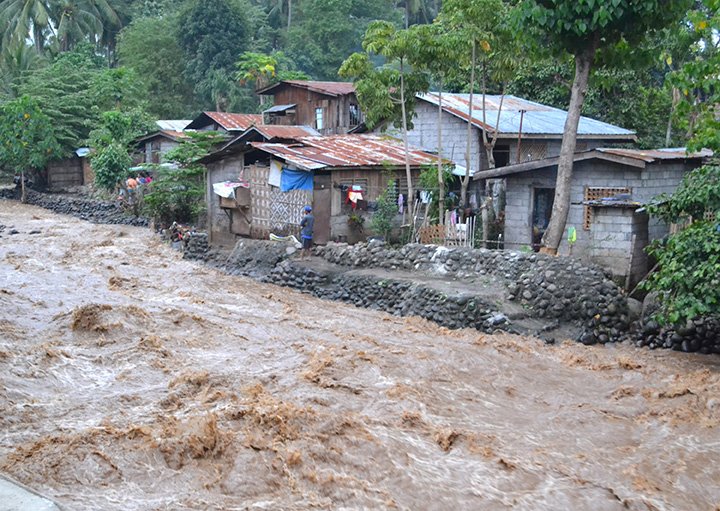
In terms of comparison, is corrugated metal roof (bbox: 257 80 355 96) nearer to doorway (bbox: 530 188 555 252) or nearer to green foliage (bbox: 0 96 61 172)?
green foliage (bbox: 0 96 61 172)

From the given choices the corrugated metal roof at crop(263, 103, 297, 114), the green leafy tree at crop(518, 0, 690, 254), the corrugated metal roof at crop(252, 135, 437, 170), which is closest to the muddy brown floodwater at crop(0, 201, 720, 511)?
the green leafy tree at crop(518, 0, 690, 254)

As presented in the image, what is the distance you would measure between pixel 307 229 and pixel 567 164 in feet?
19.8

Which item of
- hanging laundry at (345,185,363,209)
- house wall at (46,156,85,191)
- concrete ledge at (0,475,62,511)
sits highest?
house wall at (46,156,85,191)

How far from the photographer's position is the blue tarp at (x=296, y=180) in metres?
18.9

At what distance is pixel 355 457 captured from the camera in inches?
328

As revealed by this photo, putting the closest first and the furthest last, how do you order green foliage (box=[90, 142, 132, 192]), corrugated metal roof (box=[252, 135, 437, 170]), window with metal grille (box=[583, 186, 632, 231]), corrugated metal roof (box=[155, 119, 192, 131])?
window with metal grille (box=[583, 186, 632, 231])
corrugated metal roof (box=[252, 135, 437, 170])
green foliage (box=[90, 142, 132, 192])
corrugated metal roof (box=[155, 119, 192, 131])

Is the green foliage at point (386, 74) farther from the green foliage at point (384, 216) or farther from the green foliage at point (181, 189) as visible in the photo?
the green foliage at point (181, 189)

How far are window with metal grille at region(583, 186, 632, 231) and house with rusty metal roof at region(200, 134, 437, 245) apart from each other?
4674mm

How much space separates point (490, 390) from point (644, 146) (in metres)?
16.2

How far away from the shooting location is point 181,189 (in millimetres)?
24688

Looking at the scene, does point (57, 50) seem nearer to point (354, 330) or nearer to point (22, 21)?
point (22, 21)

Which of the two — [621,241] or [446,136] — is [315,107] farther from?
[621,241]

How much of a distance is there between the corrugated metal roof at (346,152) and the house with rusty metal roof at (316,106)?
13.8ft

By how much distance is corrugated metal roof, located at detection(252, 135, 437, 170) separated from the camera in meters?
Answer: 18.9
